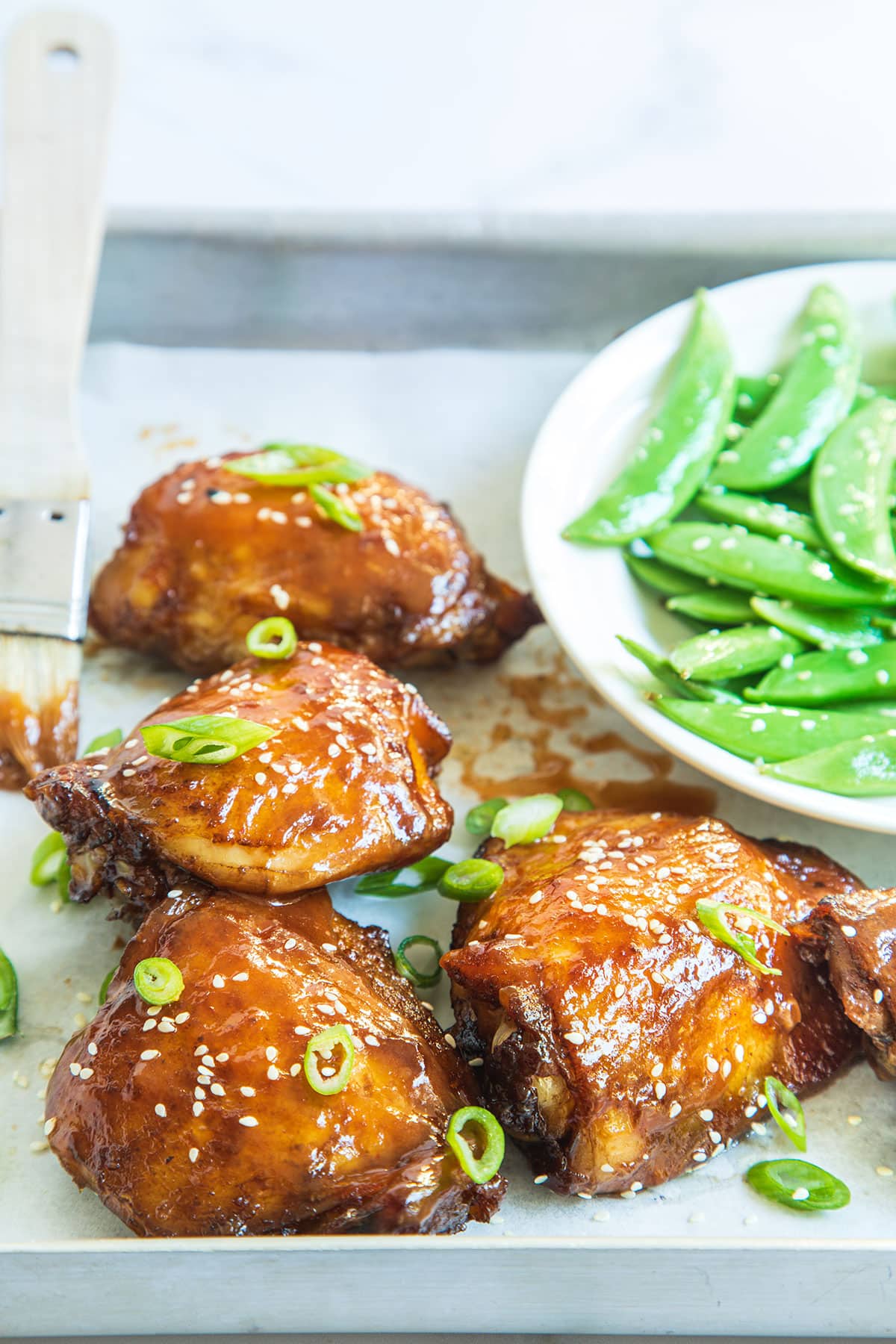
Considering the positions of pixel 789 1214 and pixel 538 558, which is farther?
pixel 538 558

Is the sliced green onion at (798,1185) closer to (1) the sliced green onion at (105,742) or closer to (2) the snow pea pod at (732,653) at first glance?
(2) the snow pea pod at (732,653)

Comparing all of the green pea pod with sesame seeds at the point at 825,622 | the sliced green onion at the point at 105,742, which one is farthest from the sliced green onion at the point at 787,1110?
the sliced green onion at the point at 105,742

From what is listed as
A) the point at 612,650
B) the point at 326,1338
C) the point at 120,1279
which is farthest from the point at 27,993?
the point at 612,650

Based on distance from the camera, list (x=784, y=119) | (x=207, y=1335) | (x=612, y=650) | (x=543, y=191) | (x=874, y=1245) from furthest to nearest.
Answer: (x=784, y=119) → (x=543, y=191) → (x=612, y=650) → (x=207, y=1335) → (x=874, y=1245)

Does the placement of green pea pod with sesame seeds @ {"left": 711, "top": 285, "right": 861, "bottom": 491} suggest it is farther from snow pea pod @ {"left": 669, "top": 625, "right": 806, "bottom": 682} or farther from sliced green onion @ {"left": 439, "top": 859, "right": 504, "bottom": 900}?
sliced green onion @ {"left": 439, "top": 859, "right": 504, "bottom": 900}

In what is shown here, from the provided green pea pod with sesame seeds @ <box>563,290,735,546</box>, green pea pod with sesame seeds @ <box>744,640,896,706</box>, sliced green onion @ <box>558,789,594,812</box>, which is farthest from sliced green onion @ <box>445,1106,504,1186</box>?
green pea pod with sesame seeds @ <box>563,290,735,546</box>

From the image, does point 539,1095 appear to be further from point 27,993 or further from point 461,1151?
point 27,993

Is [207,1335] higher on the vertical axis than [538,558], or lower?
lower

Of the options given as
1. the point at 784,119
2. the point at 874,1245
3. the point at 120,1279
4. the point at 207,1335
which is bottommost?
the point at 207,1335
